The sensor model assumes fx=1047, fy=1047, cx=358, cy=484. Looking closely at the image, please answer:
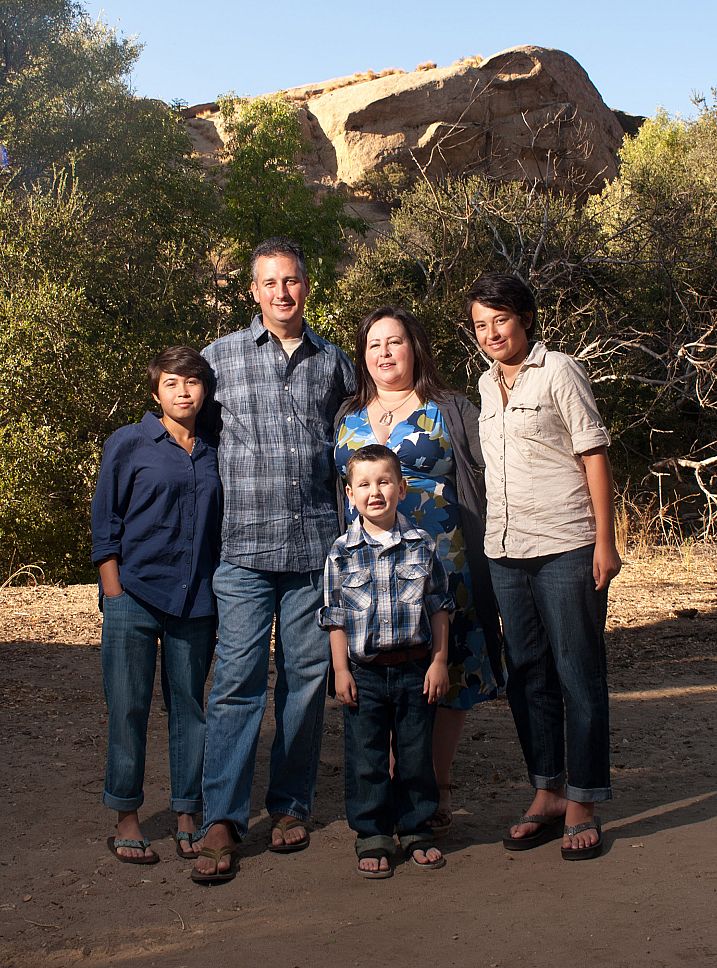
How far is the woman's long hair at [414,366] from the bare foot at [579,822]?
4.78 ft

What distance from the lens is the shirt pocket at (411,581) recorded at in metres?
3.35

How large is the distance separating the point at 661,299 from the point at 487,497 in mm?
12079

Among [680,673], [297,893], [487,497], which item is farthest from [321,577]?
[680,673]

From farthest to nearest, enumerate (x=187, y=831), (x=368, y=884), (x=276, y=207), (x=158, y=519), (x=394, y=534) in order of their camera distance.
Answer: (x=276, y=207) → (x=187, y=831) → (x=158, y=519) → (x=394, y=534) → (x=368, y=884)

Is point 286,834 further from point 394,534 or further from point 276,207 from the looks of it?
point 276,207

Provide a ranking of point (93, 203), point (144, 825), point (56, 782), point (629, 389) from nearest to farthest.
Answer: point (144, 825) < point (56, 782) < point (629, 389) < point (93, 203)

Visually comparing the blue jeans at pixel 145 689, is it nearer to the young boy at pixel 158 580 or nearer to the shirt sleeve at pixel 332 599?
the young boy at pixel 158 580

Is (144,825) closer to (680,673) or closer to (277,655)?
(277,655)

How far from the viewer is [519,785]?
4.49 meters

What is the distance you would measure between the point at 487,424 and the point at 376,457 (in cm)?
47

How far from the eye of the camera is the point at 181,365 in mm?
3539

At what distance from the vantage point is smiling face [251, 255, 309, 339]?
3609mm

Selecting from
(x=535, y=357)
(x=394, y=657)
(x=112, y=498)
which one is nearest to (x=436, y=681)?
(x=394, y=657)

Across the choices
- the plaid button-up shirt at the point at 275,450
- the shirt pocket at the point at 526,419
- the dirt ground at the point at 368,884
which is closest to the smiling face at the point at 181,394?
the plaid button-up shirt at the point at 275,450
